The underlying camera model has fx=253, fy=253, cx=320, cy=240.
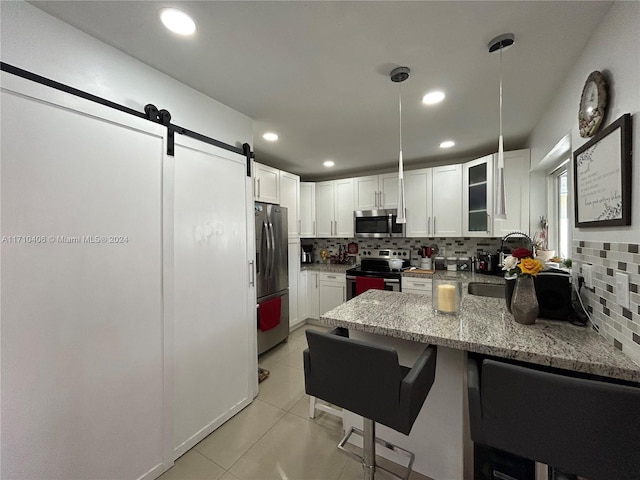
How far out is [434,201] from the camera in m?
3.38

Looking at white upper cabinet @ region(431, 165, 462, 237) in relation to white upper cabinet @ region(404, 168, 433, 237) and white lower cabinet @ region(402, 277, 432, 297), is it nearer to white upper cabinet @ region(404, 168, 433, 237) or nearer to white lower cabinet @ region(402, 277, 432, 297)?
white upper cabinet @ region(404, 168, 433, 237)

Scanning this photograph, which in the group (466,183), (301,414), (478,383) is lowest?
(301,414)

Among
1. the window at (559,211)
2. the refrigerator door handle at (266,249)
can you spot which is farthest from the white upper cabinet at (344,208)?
the window at (559,211)

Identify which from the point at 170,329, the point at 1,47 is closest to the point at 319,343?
the point at 170,329

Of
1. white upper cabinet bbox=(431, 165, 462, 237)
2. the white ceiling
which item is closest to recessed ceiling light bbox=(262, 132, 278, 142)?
the white ceiling

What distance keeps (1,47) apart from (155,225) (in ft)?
2.96

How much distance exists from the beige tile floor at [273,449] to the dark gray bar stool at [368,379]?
74 centimetres

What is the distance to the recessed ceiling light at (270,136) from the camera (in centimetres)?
259

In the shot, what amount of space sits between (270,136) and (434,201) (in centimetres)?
225

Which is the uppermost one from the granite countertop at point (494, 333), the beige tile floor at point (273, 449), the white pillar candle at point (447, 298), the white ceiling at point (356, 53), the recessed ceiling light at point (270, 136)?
the recessed ceiling light at point (270, 136)

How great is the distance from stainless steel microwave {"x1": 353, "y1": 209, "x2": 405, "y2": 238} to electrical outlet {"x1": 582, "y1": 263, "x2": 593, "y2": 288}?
221cm

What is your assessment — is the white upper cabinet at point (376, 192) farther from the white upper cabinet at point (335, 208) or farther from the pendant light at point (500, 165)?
the pendant light at point (500, 165)

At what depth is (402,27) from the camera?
1.23 meters

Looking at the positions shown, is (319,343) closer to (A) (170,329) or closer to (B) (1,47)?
(A) (170,329)
